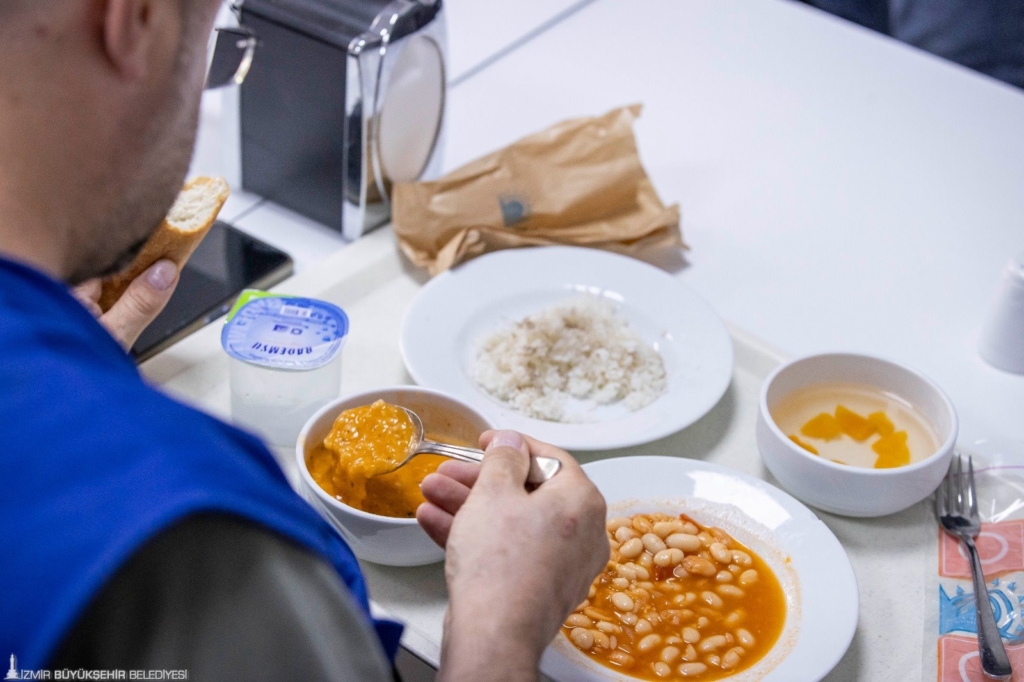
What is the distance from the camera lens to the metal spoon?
96cm

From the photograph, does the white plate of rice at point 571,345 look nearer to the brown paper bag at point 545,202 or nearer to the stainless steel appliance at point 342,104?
the brown paper bag at point 545,202

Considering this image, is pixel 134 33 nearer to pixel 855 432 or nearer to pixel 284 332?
pixel 284 332

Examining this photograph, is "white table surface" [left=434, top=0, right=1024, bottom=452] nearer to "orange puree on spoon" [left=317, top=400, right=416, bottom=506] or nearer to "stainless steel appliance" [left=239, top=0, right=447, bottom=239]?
"stainless steel appliance" [left=239, top=0, right=447, bottom=239]

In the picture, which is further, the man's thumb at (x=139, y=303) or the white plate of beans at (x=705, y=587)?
the man's thumb at (x=139, y=303)

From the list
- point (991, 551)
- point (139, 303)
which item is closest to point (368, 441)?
point (139, 303)

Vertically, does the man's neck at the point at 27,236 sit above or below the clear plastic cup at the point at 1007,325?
above

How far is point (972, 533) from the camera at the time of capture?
117cm

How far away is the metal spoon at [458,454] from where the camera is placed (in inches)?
37.7

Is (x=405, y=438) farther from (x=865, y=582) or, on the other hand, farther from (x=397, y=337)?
(x=865, y=582)

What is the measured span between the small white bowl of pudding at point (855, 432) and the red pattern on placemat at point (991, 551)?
2.6 inches

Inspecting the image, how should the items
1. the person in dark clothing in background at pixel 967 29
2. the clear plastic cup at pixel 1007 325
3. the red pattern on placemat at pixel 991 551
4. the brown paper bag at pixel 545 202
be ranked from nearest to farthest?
1. the red pattern on placemat at pixel 991 551
2. the clear plastic cup at pixel 1007 325
3. the brown paper bag at pixel 545 202
4. the person in dark clothing in background at pixel 967 29

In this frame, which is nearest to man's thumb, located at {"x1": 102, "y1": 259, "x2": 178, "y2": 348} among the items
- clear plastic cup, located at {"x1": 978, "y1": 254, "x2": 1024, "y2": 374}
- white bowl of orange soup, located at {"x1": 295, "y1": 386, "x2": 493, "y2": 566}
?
white bowl of orange soup, located at {"x1": 295, "y1": 386, "x2": 493, "y2": 566}

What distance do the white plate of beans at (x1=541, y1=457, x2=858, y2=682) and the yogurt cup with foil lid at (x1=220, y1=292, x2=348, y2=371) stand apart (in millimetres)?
341

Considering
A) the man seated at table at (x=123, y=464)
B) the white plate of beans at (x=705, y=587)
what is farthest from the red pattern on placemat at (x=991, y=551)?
the man seated at table at (x=123, y=464)
